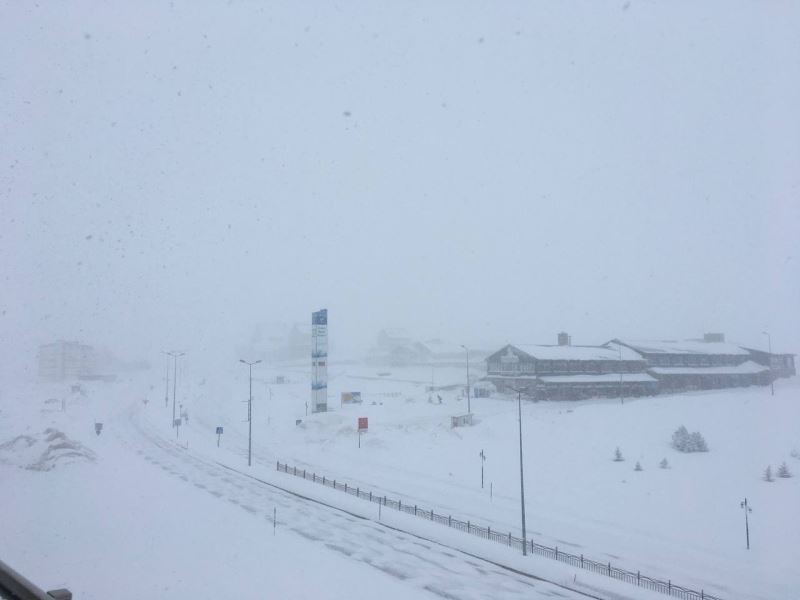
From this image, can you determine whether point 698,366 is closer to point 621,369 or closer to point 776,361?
point 621,369

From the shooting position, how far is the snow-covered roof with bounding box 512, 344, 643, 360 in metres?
79.4

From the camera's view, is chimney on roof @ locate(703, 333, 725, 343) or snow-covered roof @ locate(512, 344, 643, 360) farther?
chimney on roof @ locate(703, 333, 725, 343)

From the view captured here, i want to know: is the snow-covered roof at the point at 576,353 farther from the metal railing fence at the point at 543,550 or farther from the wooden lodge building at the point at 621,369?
the metal railing fence at the point at 543,550

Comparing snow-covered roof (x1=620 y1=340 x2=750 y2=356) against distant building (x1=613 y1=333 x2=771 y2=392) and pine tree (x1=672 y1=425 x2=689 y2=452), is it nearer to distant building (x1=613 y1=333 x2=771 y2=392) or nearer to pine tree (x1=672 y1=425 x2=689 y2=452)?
distant building (x1=613 y1=333 x2=771 y2=392)

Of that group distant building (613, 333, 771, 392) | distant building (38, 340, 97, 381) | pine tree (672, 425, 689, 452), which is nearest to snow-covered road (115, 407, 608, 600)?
pine tree (672, 425, 689, 452)

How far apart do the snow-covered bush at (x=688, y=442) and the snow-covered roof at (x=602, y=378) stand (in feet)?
86.8

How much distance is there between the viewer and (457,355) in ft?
504

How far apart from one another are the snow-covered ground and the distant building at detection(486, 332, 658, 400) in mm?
4923

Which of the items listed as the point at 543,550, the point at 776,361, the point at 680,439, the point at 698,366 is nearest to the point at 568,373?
the point at 698,366

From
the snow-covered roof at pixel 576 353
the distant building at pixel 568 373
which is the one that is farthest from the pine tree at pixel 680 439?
the snow-covered roof at pixel 576 353

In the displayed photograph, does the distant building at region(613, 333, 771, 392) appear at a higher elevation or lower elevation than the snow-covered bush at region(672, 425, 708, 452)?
higher

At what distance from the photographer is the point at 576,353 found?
83.1m

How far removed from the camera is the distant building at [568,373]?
76.3 meters

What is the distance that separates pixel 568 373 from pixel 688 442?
30.6 m
